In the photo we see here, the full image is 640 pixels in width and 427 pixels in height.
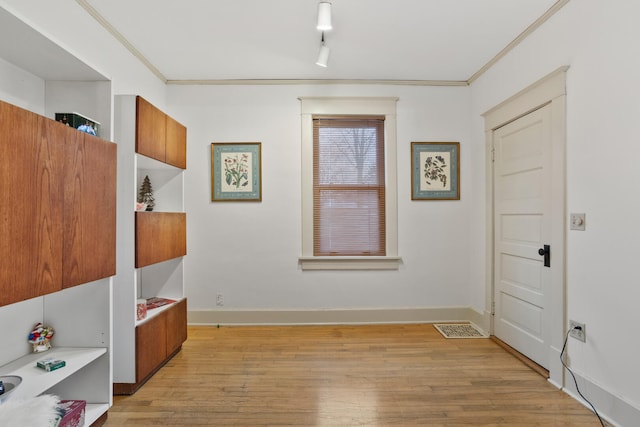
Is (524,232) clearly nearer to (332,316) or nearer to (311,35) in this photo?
(332,316)

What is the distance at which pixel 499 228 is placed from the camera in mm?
3109

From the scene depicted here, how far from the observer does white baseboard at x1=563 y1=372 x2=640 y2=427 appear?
1.78 metres

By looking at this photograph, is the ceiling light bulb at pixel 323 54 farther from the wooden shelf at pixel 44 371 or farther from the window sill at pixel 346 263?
the wooden shelf at pixel 44 371

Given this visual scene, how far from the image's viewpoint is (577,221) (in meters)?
2.14

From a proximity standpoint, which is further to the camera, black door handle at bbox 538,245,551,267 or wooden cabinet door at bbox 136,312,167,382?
black door handle at bbox 538,245,551,267

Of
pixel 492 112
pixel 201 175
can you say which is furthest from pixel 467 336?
pixel 201 175

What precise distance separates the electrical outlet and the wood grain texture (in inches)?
119

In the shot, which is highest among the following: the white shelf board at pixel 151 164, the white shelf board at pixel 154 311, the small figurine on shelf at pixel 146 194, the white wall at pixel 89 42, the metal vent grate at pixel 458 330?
the white wall at pixel 89 42

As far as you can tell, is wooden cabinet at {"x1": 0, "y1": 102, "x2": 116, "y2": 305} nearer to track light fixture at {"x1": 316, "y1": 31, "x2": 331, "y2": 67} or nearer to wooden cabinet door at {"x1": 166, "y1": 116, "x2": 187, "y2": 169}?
wooden cabinet door at {"x1": 166, "y1": 116, "x2": 187, "y2": 169}

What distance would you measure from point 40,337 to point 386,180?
315cm

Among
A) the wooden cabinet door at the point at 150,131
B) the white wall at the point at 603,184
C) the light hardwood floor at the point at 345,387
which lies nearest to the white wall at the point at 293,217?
the light hardwood floor at the point at 345,387

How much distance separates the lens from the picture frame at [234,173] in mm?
3551

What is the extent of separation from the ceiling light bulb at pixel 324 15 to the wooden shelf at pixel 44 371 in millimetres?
2544

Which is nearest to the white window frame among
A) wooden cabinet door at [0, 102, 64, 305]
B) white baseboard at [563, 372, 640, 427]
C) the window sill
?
the window sill
